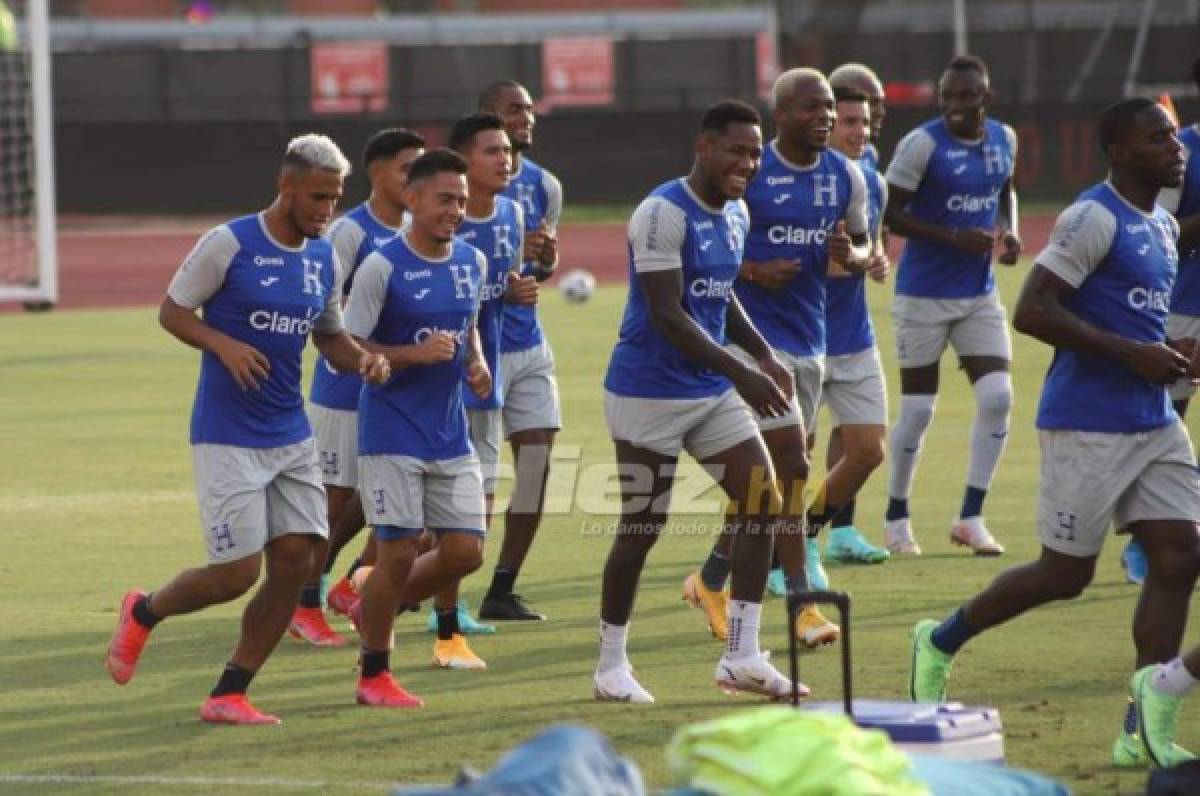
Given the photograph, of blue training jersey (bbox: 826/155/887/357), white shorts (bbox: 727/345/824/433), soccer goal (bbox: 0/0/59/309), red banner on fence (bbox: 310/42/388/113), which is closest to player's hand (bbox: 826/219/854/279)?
white shorts (bbox: 727/345/824/433)

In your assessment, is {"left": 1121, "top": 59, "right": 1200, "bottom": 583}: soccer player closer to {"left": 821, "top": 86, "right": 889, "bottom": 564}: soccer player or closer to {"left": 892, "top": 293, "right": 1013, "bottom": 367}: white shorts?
{"left": 821, "top": 86, "right": 889, "bottom": 564}: soccer player

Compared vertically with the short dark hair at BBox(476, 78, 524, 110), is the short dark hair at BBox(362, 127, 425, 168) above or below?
below

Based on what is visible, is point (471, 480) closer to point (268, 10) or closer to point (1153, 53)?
point (1153, 53)

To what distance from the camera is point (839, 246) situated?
39.3 feet

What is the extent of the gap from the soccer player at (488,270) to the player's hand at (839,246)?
137 cm

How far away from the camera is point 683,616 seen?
12.3 metres

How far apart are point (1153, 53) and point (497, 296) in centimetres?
3698

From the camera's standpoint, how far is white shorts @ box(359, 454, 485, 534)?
1015 centimetres

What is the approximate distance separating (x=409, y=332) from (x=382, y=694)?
Result: 140 centimetres

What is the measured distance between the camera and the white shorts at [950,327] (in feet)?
47.1

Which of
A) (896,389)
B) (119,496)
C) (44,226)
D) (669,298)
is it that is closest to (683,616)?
(669,298)

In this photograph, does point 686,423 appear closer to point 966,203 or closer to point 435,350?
point 435,350

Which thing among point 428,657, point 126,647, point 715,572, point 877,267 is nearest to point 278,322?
point 126,647

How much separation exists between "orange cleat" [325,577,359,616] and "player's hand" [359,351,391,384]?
97.1 inches
